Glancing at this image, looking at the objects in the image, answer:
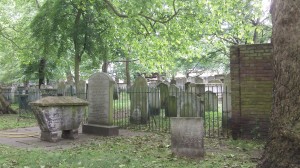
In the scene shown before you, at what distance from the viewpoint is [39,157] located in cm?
674

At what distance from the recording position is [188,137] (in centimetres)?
662

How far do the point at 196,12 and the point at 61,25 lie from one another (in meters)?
6.59

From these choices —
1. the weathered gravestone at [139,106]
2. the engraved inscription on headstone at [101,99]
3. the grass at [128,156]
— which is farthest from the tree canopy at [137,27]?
the grass at [128,156]

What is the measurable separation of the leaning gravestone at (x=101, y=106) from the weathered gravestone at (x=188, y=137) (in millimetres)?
3574

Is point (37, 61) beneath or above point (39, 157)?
above

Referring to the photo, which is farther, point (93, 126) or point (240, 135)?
point (93, 126)

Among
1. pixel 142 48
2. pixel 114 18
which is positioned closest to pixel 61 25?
pixel 114 18

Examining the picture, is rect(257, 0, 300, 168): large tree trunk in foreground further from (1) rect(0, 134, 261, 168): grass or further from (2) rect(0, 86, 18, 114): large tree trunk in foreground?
(2) rect(0, 86, 18, 114): large tree trunk in foreground

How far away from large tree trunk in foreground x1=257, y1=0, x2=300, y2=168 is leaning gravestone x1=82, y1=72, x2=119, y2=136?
6431 mm

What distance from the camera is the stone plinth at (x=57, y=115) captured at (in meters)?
8.64

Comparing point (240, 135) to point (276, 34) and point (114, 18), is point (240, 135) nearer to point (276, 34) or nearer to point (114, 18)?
point (276, 34)

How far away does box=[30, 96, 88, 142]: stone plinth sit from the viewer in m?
8.64

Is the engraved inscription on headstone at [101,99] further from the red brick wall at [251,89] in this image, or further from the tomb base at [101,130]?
the red brick wall at [251,89]

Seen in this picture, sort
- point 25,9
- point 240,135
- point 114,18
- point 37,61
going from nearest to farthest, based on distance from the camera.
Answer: point 240,135
point 114,18
point 37,61
point 25,9
